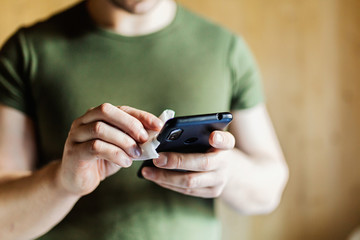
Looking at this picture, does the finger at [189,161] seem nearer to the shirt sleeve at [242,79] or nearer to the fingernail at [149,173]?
the fingernail at [149,173]

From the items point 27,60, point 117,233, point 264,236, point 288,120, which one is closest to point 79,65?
point 27,60

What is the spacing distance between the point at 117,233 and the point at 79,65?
14.0 inches

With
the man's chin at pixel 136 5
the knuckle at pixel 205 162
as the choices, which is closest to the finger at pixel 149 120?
the knuckle at pixel 205 162

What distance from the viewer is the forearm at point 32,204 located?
2.39 feet

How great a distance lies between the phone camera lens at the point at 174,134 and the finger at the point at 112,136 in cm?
5

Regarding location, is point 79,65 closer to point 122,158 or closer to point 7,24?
point 122,158

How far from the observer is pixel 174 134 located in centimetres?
56

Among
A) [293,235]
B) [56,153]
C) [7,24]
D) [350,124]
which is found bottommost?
[293,235]

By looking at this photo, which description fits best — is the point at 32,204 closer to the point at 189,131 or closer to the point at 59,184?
the point at 59,184

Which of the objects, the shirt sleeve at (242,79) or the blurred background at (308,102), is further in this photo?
the blurred background at (308,102)

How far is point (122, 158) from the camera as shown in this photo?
591mm

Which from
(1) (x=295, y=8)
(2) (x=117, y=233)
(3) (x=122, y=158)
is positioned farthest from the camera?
(1) (x=295, y=8)

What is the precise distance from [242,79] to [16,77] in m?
0.49

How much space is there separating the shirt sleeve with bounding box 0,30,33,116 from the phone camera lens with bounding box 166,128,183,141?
41 centimetres
